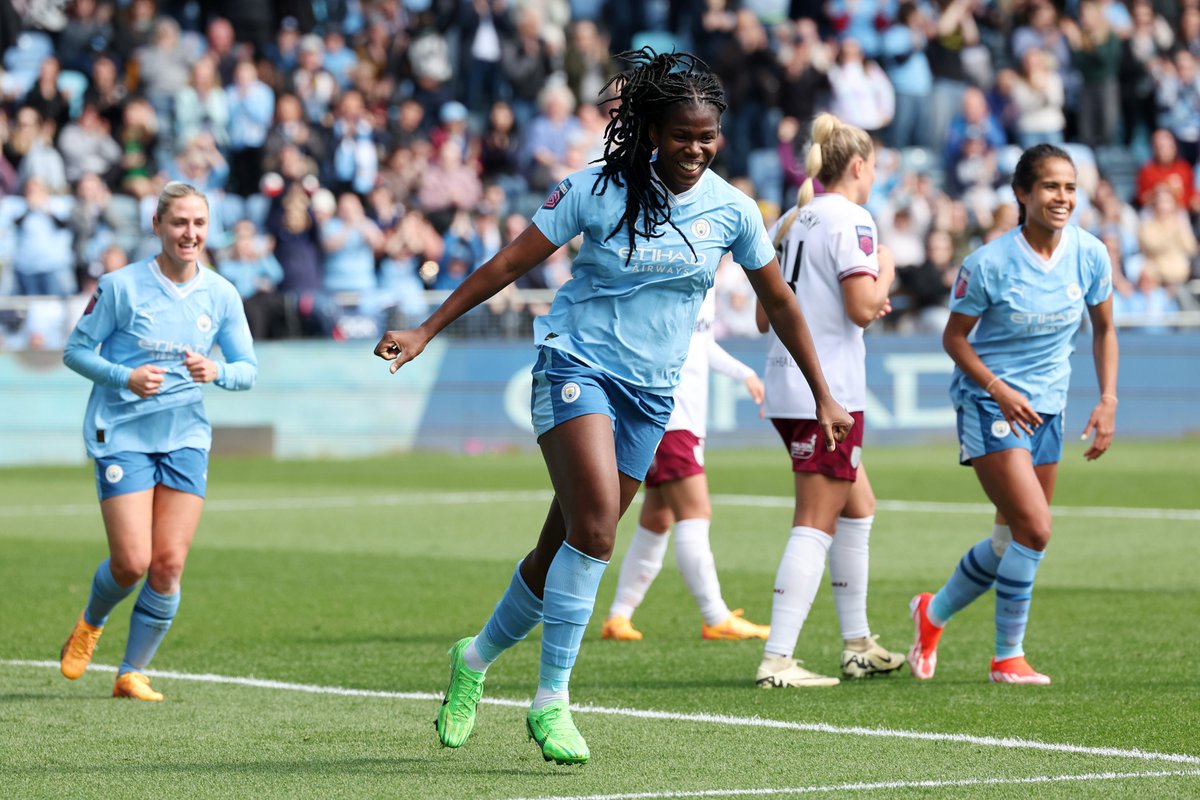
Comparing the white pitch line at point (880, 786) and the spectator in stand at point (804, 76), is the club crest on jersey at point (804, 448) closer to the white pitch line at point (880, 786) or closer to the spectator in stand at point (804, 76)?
the white pitch line at point (880, 786)

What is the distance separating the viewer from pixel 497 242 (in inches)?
955

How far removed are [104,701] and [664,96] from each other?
11.8 ft

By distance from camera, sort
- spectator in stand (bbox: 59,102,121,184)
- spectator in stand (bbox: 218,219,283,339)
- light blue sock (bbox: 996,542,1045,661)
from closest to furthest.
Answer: light blue sock (bbox: 996,542,1045,661) < spectator in stand (bbox: 218,219,283,339) < spectator in stand (bbox: 59,102,121,184)

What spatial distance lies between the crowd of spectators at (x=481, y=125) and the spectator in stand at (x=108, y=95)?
3 centimetres

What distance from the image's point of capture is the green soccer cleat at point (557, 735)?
20.4 ft

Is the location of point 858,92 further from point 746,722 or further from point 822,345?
point 746,722

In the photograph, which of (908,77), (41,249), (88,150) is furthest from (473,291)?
(908,77)

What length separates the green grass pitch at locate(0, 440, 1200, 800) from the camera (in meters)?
6.30

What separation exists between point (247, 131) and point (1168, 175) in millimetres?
12376

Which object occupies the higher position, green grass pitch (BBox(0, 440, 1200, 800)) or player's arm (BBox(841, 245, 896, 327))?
player's arm (BBox(841, 245, 896, 327))

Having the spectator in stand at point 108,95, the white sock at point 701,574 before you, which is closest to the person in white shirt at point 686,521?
the white sock at point 701,574

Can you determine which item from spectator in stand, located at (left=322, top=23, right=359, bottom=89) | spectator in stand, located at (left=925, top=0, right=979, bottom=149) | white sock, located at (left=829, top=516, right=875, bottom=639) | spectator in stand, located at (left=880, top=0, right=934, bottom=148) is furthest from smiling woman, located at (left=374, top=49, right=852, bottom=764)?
spectator in stand, located at (left=925, top=0, right=979, bottom=149)

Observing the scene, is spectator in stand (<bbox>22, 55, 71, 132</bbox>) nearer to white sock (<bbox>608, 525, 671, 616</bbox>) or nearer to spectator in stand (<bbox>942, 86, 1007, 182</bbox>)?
spectator in stand (<bbox>942, 86, 1007, 182</bbox>)

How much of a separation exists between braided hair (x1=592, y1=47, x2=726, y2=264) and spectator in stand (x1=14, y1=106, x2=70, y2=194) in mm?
18018
